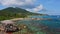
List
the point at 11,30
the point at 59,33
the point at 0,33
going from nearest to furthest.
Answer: the point at 0,33, the point at 11,30, the point at 59,33

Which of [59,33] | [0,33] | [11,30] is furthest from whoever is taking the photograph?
[59,33]

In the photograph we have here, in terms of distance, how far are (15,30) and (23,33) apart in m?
2.75

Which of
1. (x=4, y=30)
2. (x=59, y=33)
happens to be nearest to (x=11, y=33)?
(x=4, y=30)

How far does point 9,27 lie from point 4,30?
1.47 m

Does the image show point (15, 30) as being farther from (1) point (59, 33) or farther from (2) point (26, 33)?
(1) point (59, 33)

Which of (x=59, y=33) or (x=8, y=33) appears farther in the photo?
(x=59, y=33)

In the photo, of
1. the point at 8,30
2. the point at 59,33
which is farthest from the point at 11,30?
the point at 59,33

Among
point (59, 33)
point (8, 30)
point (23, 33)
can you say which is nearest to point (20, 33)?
point (23, 33)

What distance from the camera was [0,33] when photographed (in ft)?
116

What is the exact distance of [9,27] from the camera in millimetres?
38594

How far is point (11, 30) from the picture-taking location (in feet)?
124

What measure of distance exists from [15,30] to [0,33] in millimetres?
4278

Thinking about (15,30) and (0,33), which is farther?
(15,30)

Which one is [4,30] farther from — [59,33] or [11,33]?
[59,33]
